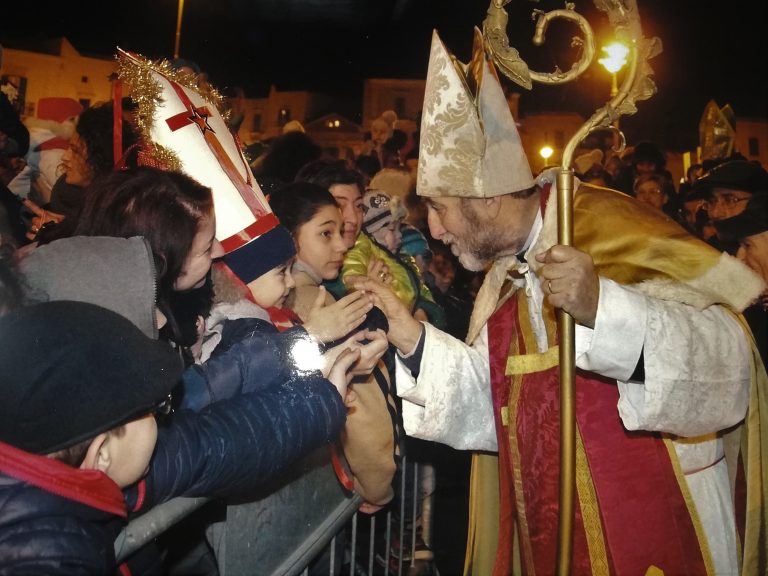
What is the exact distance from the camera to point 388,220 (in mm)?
4477

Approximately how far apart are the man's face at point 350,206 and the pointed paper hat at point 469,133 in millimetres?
1272

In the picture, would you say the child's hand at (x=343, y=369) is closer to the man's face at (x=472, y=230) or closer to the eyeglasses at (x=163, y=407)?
the eyeglasses at (x=163, y=407)

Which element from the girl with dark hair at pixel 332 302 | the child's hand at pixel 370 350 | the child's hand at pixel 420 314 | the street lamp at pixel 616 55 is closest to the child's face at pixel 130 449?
the child's hand at pixel 370 350

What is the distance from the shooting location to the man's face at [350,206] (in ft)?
12.7

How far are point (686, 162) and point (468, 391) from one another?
1008 centimetres

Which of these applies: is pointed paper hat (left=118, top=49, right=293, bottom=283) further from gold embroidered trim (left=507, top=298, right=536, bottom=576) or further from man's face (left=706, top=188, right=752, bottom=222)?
man's face (left=706, top=188, right=752, bottom=222)

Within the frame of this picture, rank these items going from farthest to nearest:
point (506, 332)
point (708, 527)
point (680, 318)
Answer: point (506, 332) → point (708, 527) → point (680, 318)

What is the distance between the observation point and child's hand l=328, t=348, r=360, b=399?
2.20 meters

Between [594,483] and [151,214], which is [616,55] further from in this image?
[151,214]

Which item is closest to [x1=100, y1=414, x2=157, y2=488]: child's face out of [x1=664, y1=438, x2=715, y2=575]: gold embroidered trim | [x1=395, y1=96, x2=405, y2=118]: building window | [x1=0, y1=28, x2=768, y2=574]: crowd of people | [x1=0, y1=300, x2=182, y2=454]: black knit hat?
[x1=0, y1=28, x2=768, y2=574]: crowd of people

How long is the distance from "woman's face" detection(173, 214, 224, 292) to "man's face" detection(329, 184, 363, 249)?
4.99ft

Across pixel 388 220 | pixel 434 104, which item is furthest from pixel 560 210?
pixel 388 220

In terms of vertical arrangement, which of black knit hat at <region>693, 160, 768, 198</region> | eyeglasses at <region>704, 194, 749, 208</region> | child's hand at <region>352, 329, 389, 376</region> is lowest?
child's hand at <region>352, 329, 389, 376</region>

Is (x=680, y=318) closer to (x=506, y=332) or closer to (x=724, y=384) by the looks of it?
(x=724, y=384)
